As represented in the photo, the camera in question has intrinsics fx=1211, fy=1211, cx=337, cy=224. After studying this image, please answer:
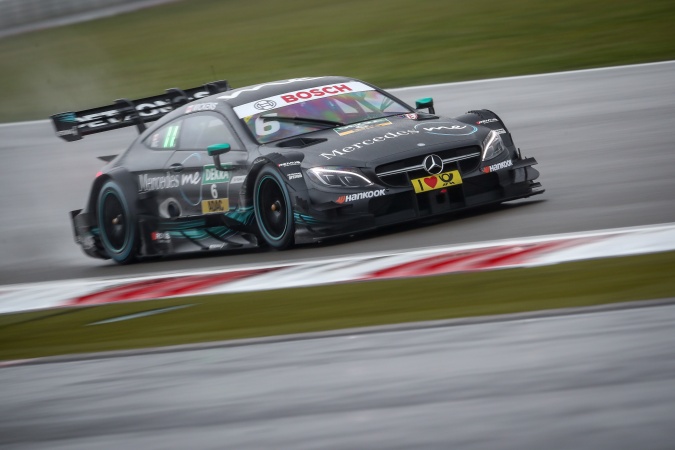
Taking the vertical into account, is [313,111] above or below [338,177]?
above

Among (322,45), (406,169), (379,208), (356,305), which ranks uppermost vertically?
(322,45)

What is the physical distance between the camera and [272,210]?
8961 millimetres

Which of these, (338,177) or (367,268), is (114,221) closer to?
(338,177)

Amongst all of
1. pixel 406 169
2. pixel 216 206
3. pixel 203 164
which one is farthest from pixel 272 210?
pixel 406 169

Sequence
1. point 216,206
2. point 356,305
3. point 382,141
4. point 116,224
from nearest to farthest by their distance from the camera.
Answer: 1. point 356,305
2. point 382,141
3. point 216,206
4. point 116,224

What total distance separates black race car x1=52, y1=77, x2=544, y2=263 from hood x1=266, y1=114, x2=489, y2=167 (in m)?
0.01

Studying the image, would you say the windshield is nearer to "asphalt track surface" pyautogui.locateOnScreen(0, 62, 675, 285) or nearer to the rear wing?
"asphalt track surface" pyautogui.locateOnScreen(0, 62, 675, 285)

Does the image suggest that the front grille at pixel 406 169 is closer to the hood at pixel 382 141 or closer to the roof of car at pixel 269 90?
the hood at pixel 382 141

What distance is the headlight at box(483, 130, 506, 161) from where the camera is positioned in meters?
8.85

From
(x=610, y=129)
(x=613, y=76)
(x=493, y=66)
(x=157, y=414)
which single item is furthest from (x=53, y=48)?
(x=157, y=414)

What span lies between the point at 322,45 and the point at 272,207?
13387 millimetres

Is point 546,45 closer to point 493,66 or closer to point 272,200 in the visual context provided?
point 493,66

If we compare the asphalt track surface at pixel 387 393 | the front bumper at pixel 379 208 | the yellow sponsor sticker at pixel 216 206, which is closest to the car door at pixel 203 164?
the yellow sponsor sticker at pixel 216 206

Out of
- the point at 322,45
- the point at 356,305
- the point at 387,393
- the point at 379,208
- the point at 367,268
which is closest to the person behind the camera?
the point at 387,393
